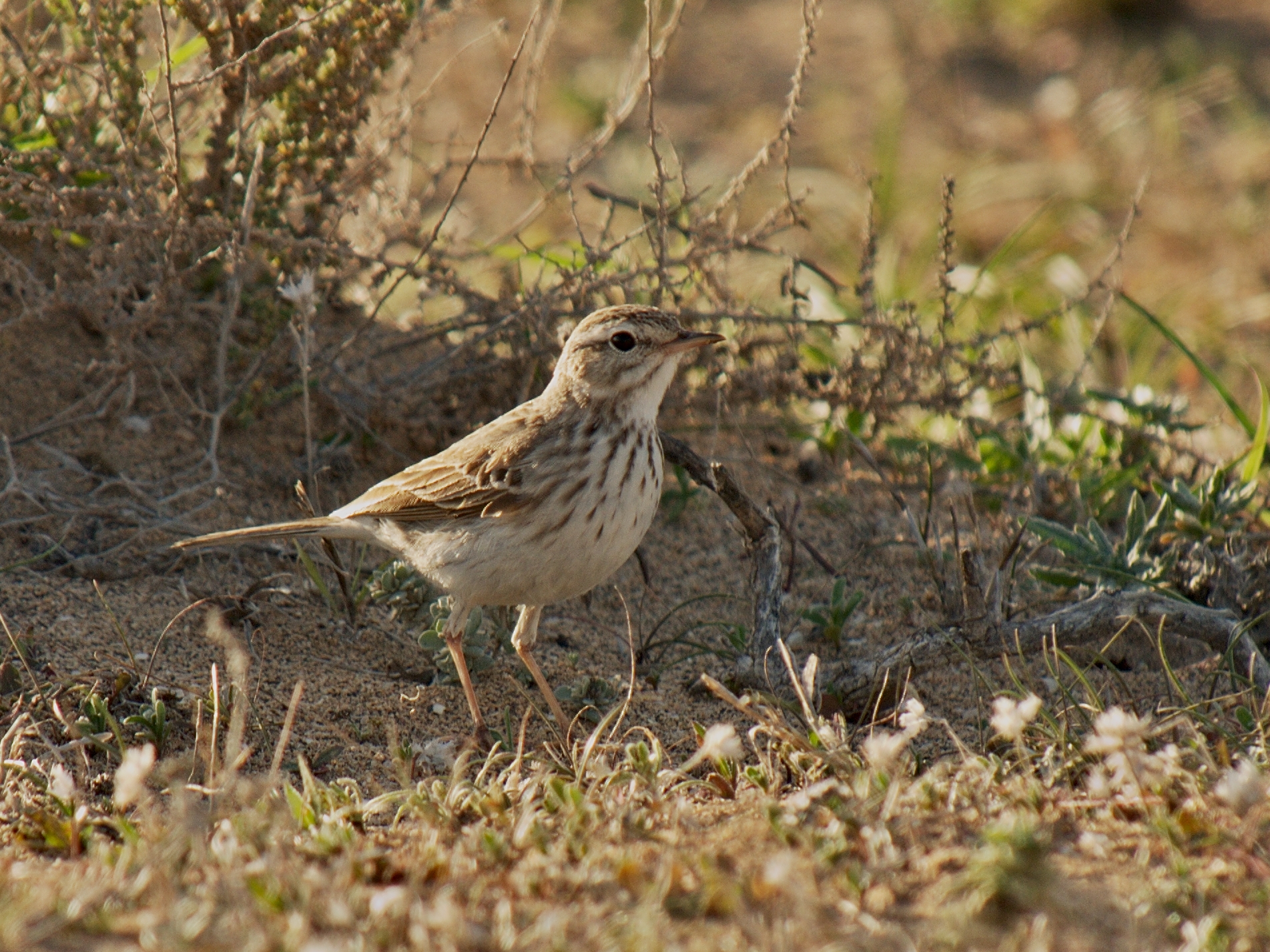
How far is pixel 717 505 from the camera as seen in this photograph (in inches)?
237

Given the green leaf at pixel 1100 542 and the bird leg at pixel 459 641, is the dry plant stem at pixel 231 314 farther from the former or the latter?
the green leaf at pixel 1100 542

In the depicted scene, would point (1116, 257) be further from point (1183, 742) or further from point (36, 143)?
point (36, 143)

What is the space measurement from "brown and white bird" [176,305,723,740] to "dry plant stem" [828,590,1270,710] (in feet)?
3.11

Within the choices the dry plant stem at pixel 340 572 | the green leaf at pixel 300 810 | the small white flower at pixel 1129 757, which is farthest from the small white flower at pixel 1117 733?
the dry plant stem at pixel 340 572

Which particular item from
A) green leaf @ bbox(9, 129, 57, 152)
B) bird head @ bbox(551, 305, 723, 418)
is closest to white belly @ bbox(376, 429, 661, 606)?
bird head @ bbox(551, 305, 723, 418)

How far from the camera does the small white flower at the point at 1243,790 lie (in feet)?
9.71

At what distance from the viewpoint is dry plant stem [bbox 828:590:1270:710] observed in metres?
4.24

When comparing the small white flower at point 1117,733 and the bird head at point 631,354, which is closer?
the small white flower at point 1117,733

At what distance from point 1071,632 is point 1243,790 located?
1.36 metres

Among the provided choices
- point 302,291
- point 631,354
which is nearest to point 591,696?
point 631,354

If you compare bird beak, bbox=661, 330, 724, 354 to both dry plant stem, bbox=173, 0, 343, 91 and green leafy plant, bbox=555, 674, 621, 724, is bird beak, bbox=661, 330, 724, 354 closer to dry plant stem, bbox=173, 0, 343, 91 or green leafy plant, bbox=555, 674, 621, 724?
green leafy plant, bbox=555, 674, 621, 724

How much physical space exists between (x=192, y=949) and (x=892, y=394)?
13.5 feet

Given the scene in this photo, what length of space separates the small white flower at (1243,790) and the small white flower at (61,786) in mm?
2855

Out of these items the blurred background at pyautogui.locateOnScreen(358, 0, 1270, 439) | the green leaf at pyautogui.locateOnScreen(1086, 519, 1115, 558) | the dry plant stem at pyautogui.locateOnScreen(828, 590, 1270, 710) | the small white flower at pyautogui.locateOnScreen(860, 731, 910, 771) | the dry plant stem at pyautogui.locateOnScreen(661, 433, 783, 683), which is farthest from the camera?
the blurred background at pyautogui.locateOnScreen(358, 0, 1270, 439)
